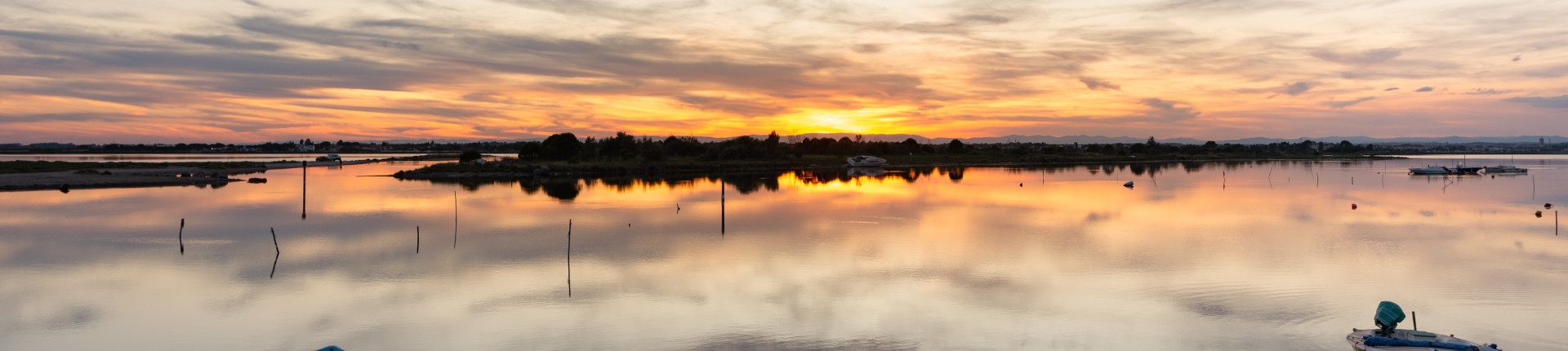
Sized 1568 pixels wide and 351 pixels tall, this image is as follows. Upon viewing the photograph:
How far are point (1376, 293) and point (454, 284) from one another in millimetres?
17483

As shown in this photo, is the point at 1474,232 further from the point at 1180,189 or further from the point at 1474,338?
the point at 1180,189

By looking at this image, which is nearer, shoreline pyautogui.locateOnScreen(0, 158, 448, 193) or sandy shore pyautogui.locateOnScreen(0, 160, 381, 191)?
shoreline pyautogui.locateOnScreen(0, 158, 448, 193)

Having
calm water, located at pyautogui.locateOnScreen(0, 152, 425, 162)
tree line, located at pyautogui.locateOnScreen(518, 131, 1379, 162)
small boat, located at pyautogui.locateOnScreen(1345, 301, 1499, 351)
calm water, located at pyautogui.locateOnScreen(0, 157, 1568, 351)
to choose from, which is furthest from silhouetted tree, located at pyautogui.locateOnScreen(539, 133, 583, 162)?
small boat, located at pyautogui.locateOnScreen(1345, 301, 1499, 351)

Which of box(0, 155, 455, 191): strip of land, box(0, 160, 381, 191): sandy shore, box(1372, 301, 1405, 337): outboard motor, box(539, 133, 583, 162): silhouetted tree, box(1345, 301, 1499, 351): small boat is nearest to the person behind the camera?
box(1345, 301, 1499, 351): small boat

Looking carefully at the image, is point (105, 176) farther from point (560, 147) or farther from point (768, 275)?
point (768, 275)

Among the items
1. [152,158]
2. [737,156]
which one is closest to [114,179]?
[737,156]

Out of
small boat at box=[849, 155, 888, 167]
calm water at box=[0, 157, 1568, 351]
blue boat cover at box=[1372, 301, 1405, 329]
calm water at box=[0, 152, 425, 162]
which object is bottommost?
calm water at box=[0, 157, 1568, 351]

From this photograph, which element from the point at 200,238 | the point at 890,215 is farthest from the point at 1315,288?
the point at 200,238

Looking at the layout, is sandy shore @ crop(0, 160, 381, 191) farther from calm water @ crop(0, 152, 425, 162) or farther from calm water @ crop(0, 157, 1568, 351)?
calm water @ crop(0, 152, 425, 162)

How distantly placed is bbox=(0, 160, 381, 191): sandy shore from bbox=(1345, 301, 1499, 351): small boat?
54784 millimetres

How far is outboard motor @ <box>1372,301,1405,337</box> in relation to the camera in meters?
12.1

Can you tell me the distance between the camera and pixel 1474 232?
2611 cm

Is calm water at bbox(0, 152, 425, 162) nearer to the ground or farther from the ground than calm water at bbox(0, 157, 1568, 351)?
farther from the ground

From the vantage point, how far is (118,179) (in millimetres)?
50031
